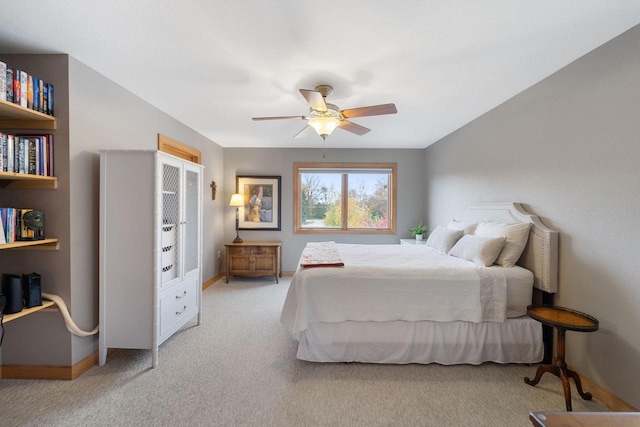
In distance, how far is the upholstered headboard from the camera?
2275 millimetres

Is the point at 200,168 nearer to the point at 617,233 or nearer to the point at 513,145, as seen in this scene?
the point at 513,145

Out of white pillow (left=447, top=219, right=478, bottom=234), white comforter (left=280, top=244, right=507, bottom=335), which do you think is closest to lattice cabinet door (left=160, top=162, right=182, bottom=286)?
white comforter (left=280, top=244, right=507, bottom=335)

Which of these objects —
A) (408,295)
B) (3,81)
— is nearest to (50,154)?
(3,81)

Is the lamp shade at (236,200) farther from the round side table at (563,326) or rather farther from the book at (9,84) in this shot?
the round side table at (563,326)

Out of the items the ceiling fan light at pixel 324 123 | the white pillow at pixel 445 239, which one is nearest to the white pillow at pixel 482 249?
the white pillow at pixel 445 239

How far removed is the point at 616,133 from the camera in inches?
72.2

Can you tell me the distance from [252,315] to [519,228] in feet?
9.76

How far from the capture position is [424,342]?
7.59 ft

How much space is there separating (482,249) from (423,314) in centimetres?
86

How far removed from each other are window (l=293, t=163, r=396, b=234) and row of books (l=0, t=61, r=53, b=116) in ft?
11.9

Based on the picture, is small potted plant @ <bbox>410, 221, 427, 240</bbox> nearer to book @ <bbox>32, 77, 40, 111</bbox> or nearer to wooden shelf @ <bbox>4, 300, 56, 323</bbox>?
wooden shelf @ <bbox>4, 300, 56, 323</bbox>

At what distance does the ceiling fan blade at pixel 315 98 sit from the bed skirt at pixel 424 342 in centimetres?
185

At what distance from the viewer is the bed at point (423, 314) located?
230 cm

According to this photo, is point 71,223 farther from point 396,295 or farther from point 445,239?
point 445,239
